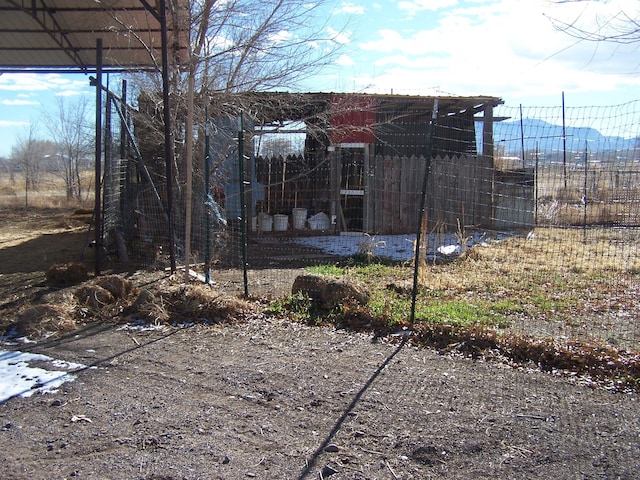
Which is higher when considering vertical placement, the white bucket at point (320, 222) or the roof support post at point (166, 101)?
the roof support post at point (166, 101)

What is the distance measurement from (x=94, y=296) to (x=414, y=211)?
10.4m

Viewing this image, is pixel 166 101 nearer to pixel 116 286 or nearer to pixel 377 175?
pixel 116 286

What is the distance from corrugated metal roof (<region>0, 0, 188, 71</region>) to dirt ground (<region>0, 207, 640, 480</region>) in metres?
6.64

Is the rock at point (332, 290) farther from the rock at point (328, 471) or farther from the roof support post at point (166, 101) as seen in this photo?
the rock at point (328, 471)

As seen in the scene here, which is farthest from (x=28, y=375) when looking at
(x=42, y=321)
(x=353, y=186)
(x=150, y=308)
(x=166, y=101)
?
(x=353, y=186)

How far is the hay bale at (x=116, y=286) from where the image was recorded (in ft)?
23.7

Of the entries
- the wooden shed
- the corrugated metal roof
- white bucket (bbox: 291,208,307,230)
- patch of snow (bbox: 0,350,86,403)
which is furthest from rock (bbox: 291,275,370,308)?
white bucket (bbox: 291,208,307,230)

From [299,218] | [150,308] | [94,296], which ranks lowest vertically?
[150,308]

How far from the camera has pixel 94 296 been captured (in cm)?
700

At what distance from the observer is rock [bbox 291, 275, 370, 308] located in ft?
22.7

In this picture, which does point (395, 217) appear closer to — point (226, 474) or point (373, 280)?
point (373, 280)

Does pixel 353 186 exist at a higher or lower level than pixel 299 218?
higher

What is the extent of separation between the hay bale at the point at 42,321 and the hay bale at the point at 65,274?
1.77 metres

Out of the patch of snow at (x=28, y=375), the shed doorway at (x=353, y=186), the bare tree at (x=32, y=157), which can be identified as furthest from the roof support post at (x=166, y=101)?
the bare tree at (x=32, y=157)
